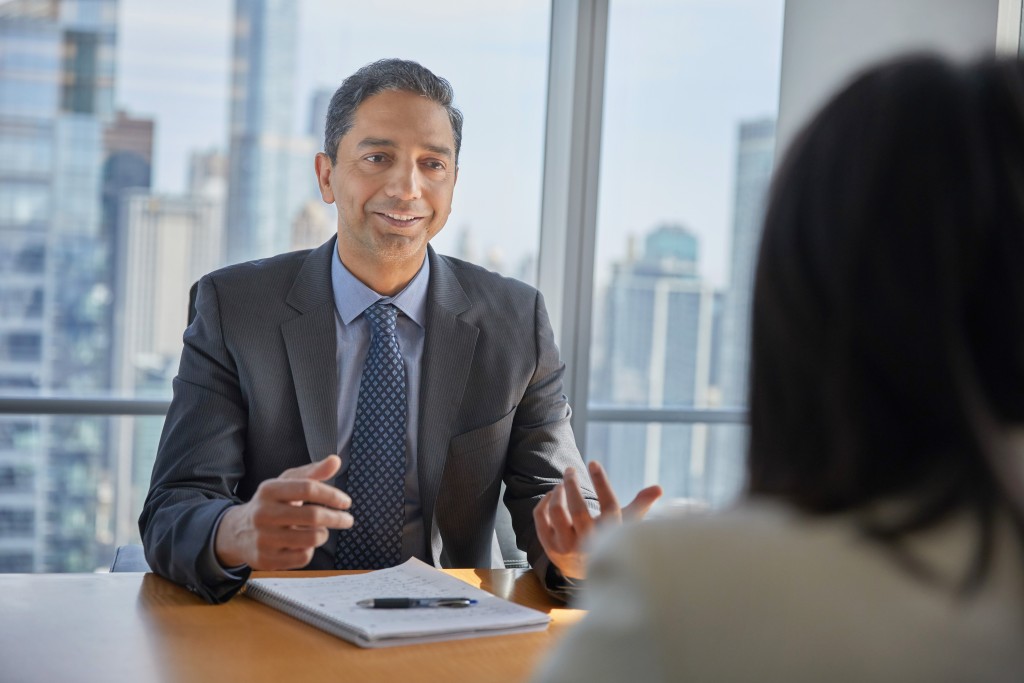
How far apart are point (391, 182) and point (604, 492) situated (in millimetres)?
1169

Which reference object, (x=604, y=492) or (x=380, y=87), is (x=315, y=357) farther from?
(x=604, y=492)

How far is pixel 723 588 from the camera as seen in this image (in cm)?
64

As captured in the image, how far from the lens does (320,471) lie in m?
1.57

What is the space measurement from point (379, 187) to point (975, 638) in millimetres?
1977

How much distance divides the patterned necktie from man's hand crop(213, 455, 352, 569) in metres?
0.52

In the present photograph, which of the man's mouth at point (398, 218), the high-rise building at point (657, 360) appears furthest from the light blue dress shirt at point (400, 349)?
the high-rise building at point (657, 360)

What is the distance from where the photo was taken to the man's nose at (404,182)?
Result: 242cm

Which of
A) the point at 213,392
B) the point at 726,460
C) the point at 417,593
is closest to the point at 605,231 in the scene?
the point at 726,460

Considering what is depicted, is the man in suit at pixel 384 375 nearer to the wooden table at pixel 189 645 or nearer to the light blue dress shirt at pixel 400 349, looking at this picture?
the light blue dress shirt at pixel 400 349

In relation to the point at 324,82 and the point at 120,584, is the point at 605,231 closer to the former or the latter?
the point at 324,82

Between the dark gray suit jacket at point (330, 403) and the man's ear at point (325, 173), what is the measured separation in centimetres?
24

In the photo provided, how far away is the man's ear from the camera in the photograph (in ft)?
8.50

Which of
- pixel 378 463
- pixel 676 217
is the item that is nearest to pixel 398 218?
pixel 378 463

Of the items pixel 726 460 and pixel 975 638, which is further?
pixel 726 460
